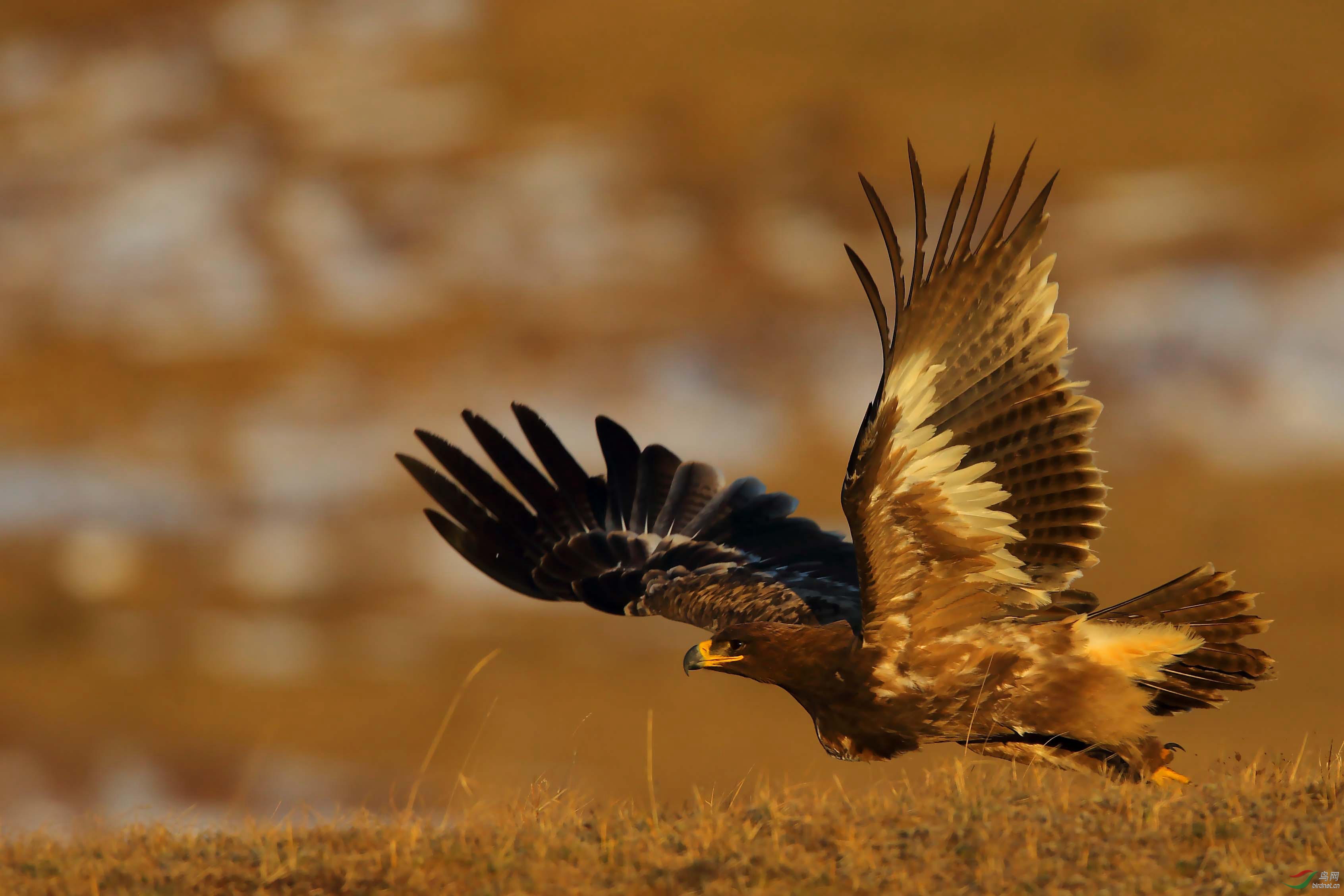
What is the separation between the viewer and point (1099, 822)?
514 centimetres

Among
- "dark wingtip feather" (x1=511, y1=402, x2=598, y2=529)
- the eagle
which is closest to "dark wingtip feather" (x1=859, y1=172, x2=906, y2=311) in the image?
the eagle

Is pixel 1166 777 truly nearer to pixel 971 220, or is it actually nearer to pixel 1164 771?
pixel 1164 771

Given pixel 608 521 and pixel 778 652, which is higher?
pixel 608 521

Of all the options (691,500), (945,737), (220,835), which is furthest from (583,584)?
(220,835)

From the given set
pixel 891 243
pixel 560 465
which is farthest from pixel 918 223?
pixel 560 465

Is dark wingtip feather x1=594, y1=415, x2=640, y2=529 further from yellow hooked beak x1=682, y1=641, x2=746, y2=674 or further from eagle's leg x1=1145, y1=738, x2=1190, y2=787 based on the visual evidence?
eagle's leg x1=1145, y1=738, x2=1190, y2=787

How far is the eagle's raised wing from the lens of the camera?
20.3ft

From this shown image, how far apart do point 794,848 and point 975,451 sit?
2478mm

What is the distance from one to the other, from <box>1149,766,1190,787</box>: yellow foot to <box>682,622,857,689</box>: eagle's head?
168 centimetres

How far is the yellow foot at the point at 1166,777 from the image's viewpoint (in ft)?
20.7

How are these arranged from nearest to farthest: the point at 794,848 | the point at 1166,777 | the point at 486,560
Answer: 1. the point at 794,848
2. the point at 1166,777
3. the point at 486,560

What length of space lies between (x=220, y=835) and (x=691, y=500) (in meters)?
4.90

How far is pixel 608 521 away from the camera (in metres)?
9.98

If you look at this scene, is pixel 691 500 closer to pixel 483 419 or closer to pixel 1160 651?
pixel 483 419
